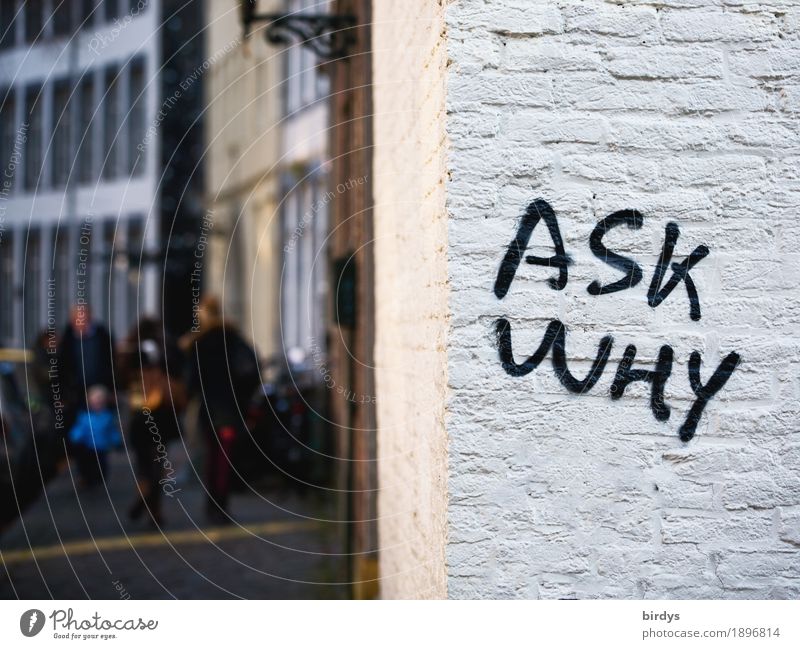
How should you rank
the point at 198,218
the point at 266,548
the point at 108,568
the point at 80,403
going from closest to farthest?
1. the point at 108,568
2. the point at 266,548
3. the point at 80,403
4. the point at 198,218

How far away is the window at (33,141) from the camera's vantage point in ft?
89.9

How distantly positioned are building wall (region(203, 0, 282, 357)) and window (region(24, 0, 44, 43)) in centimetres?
419

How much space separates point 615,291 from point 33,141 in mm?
27245

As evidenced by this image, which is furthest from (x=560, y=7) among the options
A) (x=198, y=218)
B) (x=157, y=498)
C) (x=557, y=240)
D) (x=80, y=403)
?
(x=198, y=218)

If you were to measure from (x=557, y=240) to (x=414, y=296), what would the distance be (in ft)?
2.82

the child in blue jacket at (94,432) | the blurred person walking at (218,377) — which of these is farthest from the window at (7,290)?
the blurred person walking at (218,377)

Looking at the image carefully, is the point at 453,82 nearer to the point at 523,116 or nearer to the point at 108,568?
the point at 523,116

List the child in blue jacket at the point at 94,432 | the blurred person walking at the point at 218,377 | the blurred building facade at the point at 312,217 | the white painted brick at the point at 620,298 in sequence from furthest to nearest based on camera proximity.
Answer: the child in blue jacket at the point at 94,432 < the blurred person walking at the point at 218,377 < the blurred building facade at the point at 312,217 < the white painted brick at the point at 620,298

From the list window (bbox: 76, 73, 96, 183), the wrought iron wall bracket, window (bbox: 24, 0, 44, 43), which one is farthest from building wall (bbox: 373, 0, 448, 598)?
window (bbox: 24, 0, 44, 43)

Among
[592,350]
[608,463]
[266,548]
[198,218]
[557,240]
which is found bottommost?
[266,548]

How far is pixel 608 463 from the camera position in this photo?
3.70 meters

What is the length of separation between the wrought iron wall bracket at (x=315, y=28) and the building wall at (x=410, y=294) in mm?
647

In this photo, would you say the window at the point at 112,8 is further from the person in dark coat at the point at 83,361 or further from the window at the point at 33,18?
the person in dark coat at the point at 83,361
